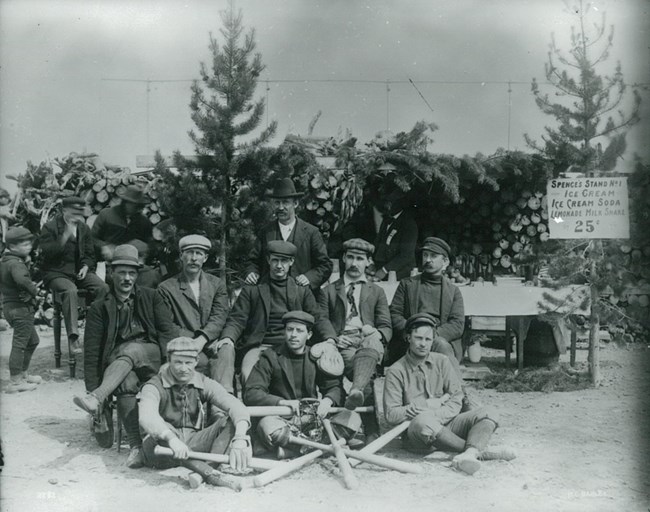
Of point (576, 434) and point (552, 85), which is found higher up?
point (552, 85)

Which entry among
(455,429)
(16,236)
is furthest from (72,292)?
(455,429)

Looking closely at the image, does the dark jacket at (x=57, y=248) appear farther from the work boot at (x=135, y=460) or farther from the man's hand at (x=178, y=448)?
the man's hand at (x=178, y=448)

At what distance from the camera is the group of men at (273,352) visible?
4570mm

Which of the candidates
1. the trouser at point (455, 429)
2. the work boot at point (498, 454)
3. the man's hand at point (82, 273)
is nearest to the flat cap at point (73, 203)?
the man's hand at point (82, 273)

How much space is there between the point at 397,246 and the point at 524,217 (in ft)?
6.72

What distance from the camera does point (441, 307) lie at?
235 inches

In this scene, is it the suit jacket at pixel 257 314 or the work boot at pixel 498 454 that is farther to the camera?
the suit jacket at pixel 257 314

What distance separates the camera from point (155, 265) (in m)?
7.33

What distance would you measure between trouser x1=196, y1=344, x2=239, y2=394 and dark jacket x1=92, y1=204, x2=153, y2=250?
231 cm

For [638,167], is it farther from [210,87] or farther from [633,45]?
[210,87]

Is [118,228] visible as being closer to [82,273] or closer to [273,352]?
[82,273]

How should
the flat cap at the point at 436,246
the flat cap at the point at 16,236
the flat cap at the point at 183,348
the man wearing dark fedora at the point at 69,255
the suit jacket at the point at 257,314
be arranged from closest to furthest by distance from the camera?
the flat cap at the point at 183,348 < the suit jacket at the point at 257,314 < the flat cap at the point at 436,246 < the flat cap at the point at 16,236 < the man wearing dark fedora at the point at 69,255

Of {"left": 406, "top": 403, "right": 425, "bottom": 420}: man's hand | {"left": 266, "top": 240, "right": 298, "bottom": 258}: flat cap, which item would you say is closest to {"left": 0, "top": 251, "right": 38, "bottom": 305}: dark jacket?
{"left": 266, "top": 240, "right": 298, "bottom": 258}: flat cap

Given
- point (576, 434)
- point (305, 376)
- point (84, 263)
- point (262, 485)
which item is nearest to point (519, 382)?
point (576, 434)
